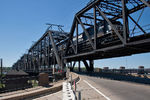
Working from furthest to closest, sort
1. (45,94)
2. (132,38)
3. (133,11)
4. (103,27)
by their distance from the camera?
1. (103,27)
2. (133,11)
3. (132,38)
4. (45,94)

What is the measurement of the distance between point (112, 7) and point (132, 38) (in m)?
11.3

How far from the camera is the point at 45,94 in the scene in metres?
9.35

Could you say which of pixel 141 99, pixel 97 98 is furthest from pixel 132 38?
pixel 97 98

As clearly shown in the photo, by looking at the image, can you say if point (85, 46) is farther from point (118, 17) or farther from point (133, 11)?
point (133, 11)

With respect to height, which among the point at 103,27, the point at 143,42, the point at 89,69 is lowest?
the point at 89,69

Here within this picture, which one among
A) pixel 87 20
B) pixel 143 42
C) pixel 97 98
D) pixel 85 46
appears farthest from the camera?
pixel 87 20

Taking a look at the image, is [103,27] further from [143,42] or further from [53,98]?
[53,98]

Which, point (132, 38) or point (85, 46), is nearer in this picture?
point (132, 38)

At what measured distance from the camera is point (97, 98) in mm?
8617

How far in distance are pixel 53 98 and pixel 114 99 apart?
3.81 metres

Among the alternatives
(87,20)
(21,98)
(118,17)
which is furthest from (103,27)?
(21,98)

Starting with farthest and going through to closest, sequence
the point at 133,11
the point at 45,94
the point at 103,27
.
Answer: the point at 103,27 < the point at 133,11 < the point at 45,94

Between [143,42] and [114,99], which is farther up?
[143,42]

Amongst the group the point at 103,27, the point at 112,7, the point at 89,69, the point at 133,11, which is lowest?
the point at 89,69
